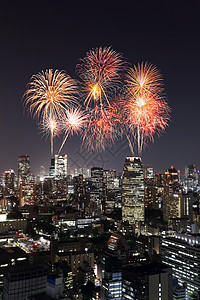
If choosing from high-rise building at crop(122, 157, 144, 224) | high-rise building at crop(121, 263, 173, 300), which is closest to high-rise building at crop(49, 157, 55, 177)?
high-rise building at crop(122, 157, 144, 224)

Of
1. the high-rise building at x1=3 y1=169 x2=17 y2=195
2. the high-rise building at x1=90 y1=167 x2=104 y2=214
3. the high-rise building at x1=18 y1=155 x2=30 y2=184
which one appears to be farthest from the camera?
the high-rise building at x1=3 y1=169 x2=17 y2=195

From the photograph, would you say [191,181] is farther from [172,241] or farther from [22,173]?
[172,241]

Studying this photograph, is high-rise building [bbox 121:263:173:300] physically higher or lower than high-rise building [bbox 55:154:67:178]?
lower

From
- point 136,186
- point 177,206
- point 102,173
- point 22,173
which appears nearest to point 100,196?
point 102,173

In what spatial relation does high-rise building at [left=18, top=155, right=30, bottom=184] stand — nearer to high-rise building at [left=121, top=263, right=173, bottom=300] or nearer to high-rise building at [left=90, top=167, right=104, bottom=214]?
high-rise building at [left=90, top=167, right=104, bottom=214]

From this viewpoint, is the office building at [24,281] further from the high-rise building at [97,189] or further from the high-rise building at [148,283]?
the high-rise building at [97,189]

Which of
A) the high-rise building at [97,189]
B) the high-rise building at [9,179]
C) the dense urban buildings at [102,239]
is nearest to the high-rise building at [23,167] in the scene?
the dense urban buildings at [102,239]

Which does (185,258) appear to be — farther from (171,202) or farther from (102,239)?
(171,202)
